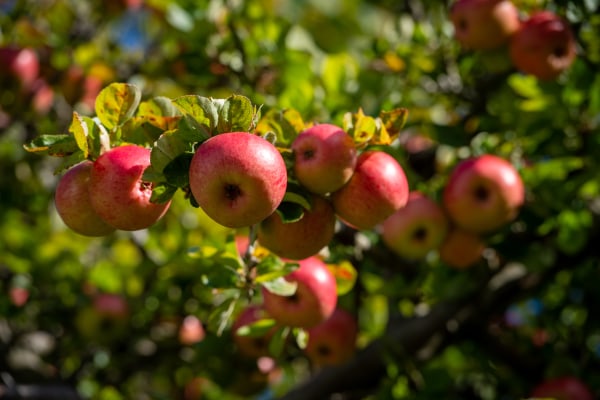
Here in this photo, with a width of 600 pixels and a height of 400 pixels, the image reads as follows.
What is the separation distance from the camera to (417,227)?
1985mm

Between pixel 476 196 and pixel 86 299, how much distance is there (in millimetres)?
1539

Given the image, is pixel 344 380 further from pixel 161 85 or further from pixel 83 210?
pixel 161 85

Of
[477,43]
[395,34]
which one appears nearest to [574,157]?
[477,43]

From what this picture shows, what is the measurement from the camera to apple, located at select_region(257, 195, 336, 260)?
4.19ft

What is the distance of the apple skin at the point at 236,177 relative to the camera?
3.48 feet

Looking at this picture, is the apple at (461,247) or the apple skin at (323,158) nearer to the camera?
the apple skin at (323,158)

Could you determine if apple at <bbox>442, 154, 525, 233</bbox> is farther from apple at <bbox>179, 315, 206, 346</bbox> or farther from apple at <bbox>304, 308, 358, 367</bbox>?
apple at <bbox>179, 315, 206, 346</bbox>

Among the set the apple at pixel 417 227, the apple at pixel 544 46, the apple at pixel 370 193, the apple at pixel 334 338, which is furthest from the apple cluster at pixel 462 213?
the apple at pixel 370 193

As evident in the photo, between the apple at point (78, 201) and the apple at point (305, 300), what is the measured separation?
1.56 feet

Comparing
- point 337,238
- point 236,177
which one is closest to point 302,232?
point 236,177

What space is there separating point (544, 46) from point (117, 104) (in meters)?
1.45

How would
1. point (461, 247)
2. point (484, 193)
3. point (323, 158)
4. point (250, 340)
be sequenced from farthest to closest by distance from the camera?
1. point (250, 340)
2. point (461, 247)
3. point (484, 193)
4. point (323, 158)

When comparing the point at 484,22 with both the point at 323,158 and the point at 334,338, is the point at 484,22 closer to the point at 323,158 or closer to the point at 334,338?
the point at 334,338

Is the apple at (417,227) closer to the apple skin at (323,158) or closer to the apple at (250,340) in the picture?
Answer: the apple at (250,340)
